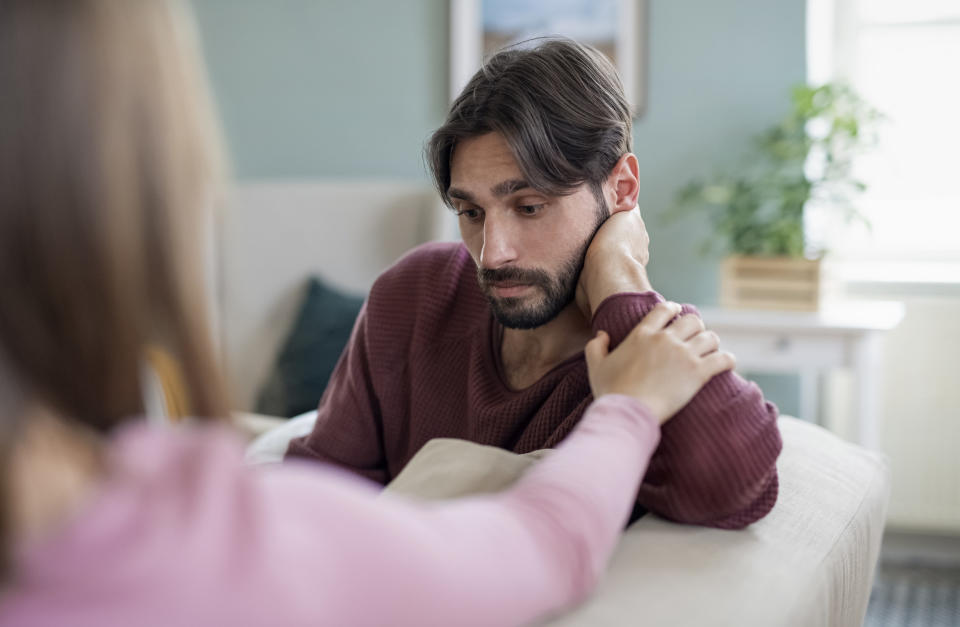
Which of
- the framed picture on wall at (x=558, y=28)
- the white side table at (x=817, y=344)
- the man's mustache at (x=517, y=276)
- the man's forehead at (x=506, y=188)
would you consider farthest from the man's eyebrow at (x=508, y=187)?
the framed picture on wall at (x=558, y=28)

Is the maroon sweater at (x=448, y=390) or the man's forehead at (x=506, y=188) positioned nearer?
the maroon sweater at (x=448, y=390)

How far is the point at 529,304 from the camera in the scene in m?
1.36

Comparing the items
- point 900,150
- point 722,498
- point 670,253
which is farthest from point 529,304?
point 900,150

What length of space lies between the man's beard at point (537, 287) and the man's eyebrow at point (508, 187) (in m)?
0.11

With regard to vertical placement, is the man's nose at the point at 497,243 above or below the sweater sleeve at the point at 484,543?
above

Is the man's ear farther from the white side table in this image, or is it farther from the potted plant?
the potted plant

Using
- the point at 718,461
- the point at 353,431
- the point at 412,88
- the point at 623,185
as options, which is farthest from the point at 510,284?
the point at 412,88

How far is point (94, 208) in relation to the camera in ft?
1.70

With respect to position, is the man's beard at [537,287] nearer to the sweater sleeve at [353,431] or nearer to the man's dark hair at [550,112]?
the man's dark hair at [550,112]

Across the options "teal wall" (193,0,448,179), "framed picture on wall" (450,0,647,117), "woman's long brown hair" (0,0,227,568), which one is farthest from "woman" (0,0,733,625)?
"teal wall" (193,0,448,179)

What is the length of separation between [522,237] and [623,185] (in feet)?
0.62

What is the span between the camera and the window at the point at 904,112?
9.53ft

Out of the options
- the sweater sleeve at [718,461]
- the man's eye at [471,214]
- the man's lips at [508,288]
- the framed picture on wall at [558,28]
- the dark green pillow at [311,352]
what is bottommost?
the dark green pillow at [311,352]

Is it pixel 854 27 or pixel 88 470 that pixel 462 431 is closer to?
pixel 88 470
